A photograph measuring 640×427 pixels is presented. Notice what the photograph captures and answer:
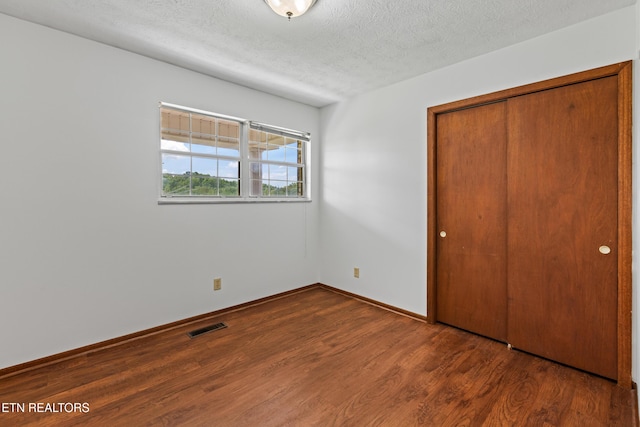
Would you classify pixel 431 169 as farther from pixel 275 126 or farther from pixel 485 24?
pixel 275 126

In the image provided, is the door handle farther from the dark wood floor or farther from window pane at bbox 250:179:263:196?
window pane at bbox 250:179:263:196

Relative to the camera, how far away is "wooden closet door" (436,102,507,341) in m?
2.49

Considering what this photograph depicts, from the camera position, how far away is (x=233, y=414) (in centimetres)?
169

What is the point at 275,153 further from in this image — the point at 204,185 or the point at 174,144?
the point at 174,144

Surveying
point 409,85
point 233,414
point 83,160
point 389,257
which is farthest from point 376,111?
point 233,414

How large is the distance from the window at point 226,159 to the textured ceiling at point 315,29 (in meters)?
0.56

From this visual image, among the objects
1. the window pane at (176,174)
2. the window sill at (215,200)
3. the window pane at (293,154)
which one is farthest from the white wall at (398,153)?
the window pane at (176,174)

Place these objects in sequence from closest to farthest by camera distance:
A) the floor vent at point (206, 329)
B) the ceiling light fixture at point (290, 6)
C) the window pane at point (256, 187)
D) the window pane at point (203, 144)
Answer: the ceiling light fixture at point (290, 6) < the floor vent at point (206, 329) < the window pane at point (203, 144) < the window pane at point (256, 187)

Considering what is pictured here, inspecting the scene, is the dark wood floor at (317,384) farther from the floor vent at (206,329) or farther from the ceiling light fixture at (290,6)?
the ceiling light fixture at (290,6)

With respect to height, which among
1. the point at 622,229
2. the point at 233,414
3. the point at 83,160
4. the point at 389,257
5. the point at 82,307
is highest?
the point at 83,160

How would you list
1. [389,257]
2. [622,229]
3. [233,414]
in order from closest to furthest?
[233,414]
[622,229]
[389,257]

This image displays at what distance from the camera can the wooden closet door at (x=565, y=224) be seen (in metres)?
1.99

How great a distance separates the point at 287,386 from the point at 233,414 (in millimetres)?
380

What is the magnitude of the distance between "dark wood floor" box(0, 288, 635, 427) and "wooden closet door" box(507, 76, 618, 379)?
243 mm
